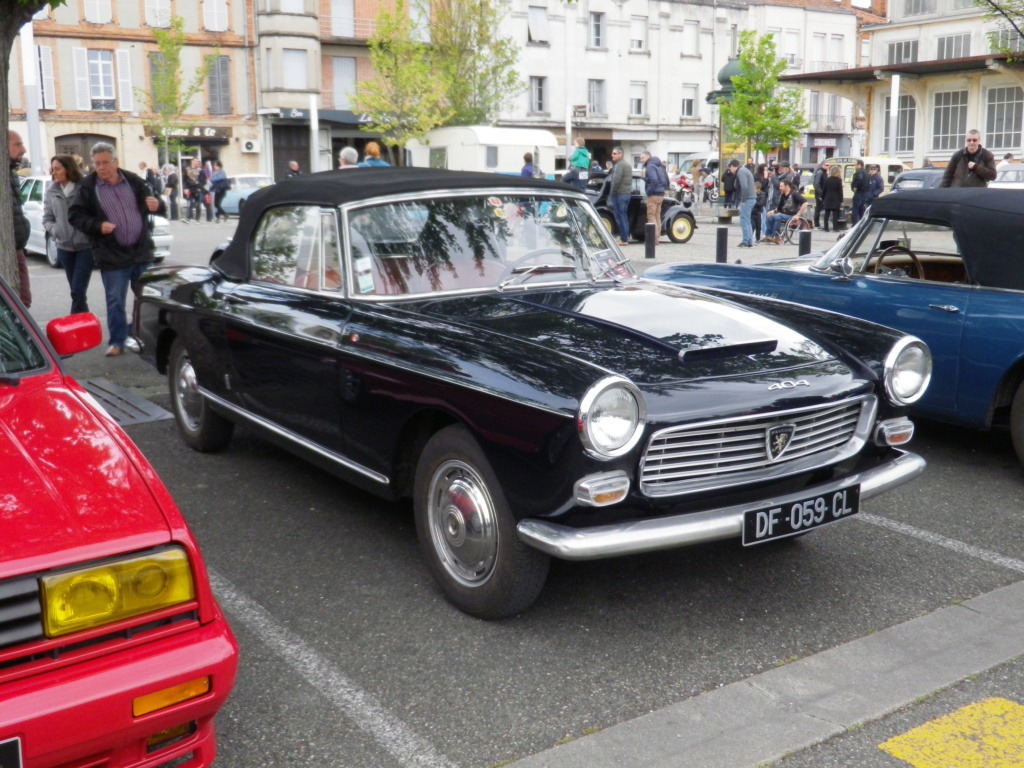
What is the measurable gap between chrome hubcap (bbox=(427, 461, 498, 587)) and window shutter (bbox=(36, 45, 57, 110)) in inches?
1759

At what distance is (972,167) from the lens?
1195 centimetres

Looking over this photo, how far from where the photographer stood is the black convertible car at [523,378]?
3344 millimetres

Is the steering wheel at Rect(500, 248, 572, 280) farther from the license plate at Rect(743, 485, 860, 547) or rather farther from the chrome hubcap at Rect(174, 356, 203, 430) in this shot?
the chrome hubcap at Rect(174, 356, 203, 430)

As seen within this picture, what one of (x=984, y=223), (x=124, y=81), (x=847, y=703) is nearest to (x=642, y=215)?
(x=984, y=223)

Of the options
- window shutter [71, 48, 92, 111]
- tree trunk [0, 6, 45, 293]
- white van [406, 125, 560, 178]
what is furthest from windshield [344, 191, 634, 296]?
window shutter [71, 48, 92, 111]

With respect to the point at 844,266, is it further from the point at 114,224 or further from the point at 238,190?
the point at 238,190

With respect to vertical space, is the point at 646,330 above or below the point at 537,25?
below

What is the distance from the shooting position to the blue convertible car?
17.7ft

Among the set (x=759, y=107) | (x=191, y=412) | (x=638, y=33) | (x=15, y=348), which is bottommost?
(x=191, y=412)

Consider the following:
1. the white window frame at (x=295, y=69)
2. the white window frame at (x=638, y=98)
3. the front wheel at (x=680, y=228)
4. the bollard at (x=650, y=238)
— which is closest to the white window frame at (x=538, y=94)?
the white window frame at (x=638, y=98)

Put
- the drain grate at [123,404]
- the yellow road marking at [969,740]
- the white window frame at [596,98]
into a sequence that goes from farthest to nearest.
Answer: the white window frame at [596,98] < the drain grate at [123,404] < the yellow road marking at [969,740]

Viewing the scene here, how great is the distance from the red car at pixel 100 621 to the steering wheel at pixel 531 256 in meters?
2.24

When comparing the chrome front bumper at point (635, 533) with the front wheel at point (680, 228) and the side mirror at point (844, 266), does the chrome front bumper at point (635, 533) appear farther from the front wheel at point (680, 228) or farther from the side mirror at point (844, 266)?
the front wheel at point (680, 228)

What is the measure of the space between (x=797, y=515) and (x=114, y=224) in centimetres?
659
